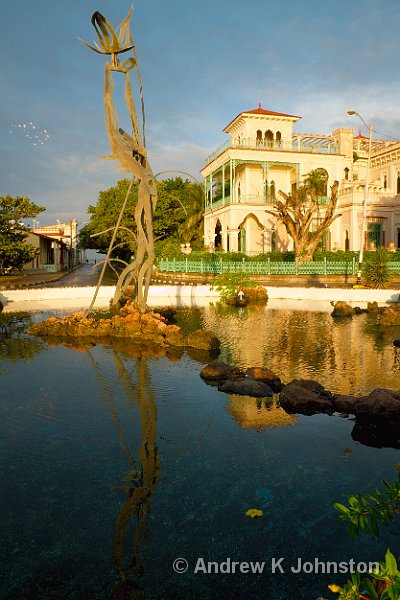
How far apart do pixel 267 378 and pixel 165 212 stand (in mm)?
44140

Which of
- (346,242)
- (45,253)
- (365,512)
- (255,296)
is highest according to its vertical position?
(346,242)

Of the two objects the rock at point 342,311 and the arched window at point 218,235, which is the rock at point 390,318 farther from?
the arched window at point 218,235

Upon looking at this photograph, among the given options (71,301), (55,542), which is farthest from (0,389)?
(71,301)

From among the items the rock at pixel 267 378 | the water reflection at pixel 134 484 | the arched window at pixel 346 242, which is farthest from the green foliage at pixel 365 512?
the arched window at pixel 346 242

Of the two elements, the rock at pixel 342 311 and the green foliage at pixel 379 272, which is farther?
the green foliage at pixel 379 272

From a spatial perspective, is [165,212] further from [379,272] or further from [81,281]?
[379,272]

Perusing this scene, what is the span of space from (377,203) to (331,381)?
3687 cm

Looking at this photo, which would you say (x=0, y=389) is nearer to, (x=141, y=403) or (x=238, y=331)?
(x=141, y=403)

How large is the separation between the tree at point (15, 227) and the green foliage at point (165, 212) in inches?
572

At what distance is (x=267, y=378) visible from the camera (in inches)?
348

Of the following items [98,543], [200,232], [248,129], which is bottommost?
[98,543]

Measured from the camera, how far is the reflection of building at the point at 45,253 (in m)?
48.9

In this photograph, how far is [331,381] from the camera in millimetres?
9047

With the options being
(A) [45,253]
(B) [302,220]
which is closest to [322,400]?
(B) [302,220]
